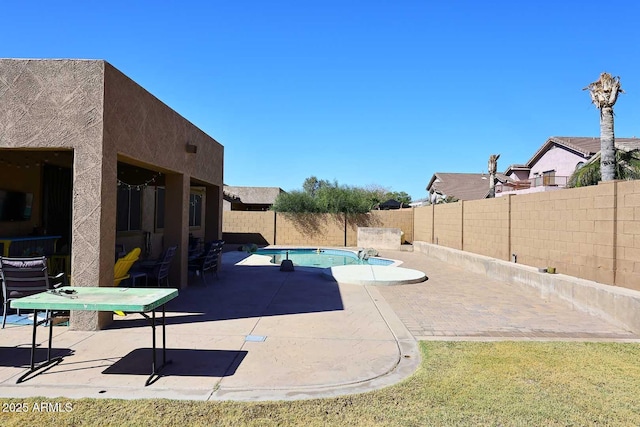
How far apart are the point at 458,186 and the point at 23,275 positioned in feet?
146

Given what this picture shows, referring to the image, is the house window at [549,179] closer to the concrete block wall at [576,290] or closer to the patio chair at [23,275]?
the concrete block wall at [576,290]

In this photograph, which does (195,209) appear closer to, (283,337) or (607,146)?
(283,337)

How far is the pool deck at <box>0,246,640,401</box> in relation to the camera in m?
4.05

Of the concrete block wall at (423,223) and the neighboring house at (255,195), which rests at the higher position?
the neighboring house at (255,195)

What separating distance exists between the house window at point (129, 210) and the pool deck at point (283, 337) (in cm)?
384

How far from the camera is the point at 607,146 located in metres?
12.1

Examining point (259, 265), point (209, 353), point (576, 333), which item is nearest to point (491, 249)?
point (576, 333)

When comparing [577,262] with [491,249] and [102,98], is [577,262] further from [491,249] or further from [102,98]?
[102,98]

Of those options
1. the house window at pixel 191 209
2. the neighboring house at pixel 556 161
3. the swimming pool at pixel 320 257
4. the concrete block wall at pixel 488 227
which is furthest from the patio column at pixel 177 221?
the neighboring house at pixel 556 161

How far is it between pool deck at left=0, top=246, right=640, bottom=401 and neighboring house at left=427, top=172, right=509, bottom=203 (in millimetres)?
34448

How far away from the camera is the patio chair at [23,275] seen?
5.75 meters

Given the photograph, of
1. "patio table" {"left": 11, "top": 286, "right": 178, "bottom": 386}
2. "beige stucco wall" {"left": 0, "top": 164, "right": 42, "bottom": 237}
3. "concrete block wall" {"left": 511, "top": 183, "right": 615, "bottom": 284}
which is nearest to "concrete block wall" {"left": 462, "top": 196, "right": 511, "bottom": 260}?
"concrete block wall" {"left": 511, "top": 183, "right": 615, "bottom": 284}

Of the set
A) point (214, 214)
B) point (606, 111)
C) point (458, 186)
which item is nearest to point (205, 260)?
point (214, 214)

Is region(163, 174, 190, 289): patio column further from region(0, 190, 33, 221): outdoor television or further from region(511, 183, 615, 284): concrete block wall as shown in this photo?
region(511, 183, 615, 284): concrete block wall
